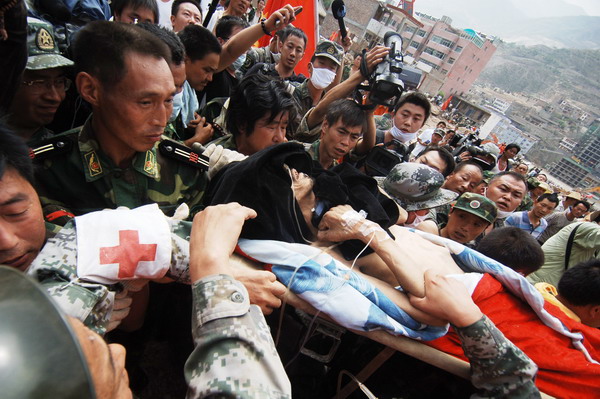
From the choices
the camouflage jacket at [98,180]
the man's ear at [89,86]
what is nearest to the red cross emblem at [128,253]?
the camouflage jacket at [98,180]

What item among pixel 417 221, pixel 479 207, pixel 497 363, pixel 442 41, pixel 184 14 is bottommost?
pixel 417 221

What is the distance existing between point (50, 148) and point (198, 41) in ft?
5.36

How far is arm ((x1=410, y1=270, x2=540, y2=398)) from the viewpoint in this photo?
1129mm

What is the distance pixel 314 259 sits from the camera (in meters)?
1.24

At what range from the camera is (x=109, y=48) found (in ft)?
4.75

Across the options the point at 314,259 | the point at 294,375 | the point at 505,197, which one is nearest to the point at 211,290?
the point at 314,259

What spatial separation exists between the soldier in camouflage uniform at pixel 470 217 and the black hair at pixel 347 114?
120 cm

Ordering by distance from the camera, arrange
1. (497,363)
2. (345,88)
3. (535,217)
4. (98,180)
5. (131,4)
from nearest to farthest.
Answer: (497,363), (98,180), (131,4), (345,88), (535,217)

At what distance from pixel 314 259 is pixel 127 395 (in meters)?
0.76

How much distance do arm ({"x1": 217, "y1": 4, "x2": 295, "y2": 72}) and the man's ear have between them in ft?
6.13

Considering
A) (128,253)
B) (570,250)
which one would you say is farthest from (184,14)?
(570,250)

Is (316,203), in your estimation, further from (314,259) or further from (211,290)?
(211,290)

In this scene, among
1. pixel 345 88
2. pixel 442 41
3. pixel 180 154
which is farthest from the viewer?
pixel 442 41

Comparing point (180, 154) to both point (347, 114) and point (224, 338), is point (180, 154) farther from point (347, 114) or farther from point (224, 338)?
point (347, 114)
